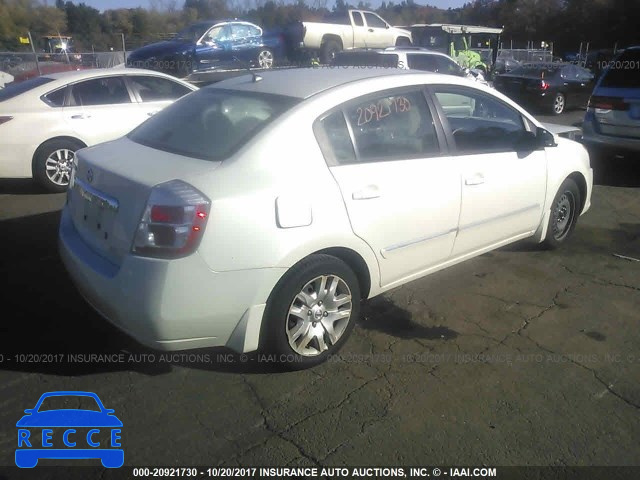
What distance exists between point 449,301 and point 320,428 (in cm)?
177

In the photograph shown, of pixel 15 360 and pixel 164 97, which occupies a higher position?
pixel 164 97

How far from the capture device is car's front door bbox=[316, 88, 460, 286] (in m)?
3.37

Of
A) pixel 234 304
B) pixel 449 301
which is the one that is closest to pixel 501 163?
pixel 449 301

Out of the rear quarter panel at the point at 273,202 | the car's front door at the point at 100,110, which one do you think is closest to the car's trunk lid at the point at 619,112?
the rear quarter panel at the point at 273,202

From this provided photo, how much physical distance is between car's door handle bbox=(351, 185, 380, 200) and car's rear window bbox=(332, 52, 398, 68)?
841 centimetres

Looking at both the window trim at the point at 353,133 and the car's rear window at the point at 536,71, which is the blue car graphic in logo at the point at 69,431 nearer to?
the window trim at the point at 353,133

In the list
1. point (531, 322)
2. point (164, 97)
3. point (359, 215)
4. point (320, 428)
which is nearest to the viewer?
point (320, 428)

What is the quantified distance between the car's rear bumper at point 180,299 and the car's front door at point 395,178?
72 cm

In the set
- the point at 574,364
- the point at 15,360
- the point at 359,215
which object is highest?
the point at 359,215

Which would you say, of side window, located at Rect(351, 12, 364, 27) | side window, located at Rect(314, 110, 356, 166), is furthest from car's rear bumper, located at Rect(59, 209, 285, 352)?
side window, located at Rect(351, 12, 364, 27)

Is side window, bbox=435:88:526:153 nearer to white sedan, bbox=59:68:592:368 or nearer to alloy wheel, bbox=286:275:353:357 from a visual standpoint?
white sedan, bbox=59:68:592:368

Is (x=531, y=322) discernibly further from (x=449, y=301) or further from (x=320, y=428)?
(x=320, y=428)

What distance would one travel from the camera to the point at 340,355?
3586mm

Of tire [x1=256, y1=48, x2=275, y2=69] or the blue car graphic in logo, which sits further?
tire [x1=256, y1=48, x2=275, y2=69]
